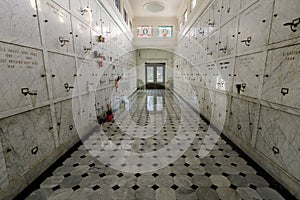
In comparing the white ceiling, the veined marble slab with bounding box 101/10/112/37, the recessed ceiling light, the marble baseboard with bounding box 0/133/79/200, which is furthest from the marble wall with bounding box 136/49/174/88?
the marble baseboard with bounding box 0/133/79/200

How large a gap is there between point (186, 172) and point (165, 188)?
1.31ft

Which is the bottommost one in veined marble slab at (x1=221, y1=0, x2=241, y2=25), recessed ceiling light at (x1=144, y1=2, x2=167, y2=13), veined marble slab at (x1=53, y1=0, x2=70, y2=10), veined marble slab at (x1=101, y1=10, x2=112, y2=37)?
veined marble slab at (x1=53, y1=0, x2=70, y2=10)

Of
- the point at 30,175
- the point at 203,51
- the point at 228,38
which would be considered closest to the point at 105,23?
the point at 203,51

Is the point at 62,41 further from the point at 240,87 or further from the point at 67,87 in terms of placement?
the point at 240,87

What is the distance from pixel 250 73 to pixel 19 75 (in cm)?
285

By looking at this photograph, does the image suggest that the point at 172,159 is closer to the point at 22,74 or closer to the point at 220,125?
the point at 220,125

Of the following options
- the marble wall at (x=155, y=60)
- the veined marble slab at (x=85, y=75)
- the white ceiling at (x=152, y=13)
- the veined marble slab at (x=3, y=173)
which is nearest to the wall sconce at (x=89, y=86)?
the veined marble slab at (x=85, y=75)

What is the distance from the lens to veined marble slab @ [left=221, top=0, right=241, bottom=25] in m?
2.46

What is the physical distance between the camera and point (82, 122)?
2828 millimetres

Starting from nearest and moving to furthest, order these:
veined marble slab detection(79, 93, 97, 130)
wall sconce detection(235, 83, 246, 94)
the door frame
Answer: wall sconce detection(235, 83, 246, 94), veined marble slab detection(79, 93, 97, 130), the door frame

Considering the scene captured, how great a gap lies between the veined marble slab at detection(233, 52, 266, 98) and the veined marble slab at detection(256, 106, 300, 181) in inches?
12.2

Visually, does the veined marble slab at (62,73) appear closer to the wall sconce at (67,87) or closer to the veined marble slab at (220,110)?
the wall sconce at (67,87)

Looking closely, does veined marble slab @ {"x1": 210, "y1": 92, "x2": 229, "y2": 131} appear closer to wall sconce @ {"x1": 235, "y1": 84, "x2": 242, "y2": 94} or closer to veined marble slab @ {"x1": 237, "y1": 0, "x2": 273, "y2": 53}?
wall sconce @ {"x1": 235, "y1": 84, "x2": 242, "y2": 94}

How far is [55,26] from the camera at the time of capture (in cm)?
202
